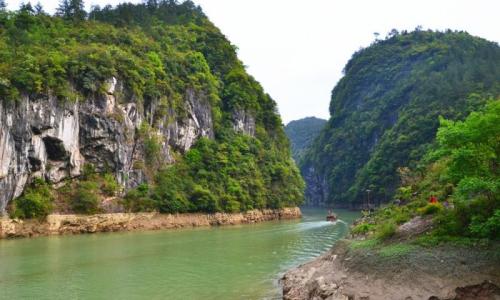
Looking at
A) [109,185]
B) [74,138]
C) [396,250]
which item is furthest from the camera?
[109,185]

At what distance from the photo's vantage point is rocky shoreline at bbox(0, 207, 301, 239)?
44.5 meters

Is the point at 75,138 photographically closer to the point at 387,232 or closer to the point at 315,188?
the point at 387,232

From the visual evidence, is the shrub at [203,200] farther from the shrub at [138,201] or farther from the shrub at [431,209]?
the shrub at [431,209]

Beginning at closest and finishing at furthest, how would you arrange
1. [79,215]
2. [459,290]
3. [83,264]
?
[459,290] → [83,264] → [79,215]

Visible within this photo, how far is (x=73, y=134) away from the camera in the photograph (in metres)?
53.4

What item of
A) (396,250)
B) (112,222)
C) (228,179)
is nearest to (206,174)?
(228,179)

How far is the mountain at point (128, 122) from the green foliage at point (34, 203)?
0.34ft

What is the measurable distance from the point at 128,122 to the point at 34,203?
18.1 metres

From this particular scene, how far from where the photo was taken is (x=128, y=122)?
60.9 meters

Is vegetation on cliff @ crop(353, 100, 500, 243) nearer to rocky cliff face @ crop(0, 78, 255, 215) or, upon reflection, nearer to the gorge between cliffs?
the gorge between cliffs

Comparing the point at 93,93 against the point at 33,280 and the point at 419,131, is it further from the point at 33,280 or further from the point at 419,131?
the point at 419,131

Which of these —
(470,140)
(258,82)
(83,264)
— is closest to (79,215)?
(83,264)

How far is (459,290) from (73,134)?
48989 millimetres

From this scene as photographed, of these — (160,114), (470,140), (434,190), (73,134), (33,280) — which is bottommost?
(33,280)
